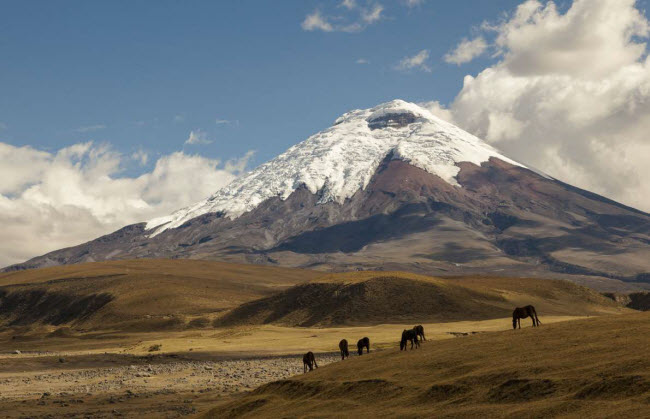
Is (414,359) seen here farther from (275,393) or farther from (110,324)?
(110,324)

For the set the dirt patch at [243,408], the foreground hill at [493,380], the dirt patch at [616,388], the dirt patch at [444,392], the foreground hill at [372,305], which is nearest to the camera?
the dirt patch at [616,388]

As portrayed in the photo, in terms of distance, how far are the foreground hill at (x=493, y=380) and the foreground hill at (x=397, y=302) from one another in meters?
97.0

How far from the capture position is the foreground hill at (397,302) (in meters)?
134

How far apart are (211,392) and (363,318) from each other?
87.3 m

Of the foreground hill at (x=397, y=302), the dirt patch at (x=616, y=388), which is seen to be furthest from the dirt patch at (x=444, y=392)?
the foreground hill at (x=397, y=302)

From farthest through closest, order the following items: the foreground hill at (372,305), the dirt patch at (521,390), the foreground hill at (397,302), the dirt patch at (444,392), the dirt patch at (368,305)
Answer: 1. the foreground hill at (372,305)
2. the foreground hill at (397,302)
3. the dirt patch at (368,305)
4. the dirt patch at (444,392)
5. the dirt patch at (521,390)

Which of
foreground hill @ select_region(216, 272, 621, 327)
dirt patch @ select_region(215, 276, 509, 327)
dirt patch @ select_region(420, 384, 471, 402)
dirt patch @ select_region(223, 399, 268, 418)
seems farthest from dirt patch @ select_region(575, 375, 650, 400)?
dirt patch @ select_region(215, 276, 509, 327)

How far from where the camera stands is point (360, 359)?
121ft

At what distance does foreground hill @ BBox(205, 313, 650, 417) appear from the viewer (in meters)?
22.6

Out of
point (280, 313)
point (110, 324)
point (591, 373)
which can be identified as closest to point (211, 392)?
point (591, 373)

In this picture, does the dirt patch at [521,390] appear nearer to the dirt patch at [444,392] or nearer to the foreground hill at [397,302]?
the dirt patch at [444,392]

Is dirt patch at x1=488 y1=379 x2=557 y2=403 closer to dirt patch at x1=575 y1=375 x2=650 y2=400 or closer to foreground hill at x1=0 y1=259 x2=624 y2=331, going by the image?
dirt patch at x1=575 y1=375 x2=650 y2=400

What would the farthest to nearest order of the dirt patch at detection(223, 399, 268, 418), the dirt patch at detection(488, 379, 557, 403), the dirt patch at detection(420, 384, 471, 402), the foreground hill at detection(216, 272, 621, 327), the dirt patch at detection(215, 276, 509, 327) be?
the foreground hill at detection(216, 272, 621, 327) → the dirt patch at detection(215, 276, 509, 327) → the dirt patch at detection(223, 399, 268, 418) → the dirt patch at detection(420, 384, 471, 402) → the dirt patch at detection(488, 379, 557, 403)

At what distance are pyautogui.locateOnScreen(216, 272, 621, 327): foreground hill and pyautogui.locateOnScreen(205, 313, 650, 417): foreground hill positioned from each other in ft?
318
